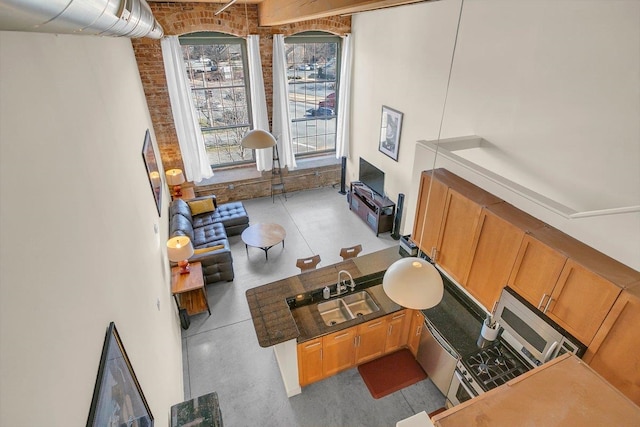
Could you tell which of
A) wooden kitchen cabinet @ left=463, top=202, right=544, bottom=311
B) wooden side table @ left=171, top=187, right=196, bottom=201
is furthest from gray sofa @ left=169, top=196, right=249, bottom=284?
wooden kitchen cabinet @ left=463, top=202, right=544, bottom=311

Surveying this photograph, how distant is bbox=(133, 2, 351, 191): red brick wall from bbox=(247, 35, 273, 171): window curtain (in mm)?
184

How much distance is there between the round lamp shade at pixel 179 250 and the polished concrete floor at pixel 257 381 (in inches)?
42.6

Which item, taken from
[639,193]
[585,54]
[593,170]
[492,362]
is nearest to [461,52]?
[585,54]

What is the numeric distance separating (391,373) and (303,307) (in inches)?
55.5

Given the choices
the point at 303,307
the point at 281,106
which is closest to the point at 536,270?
the point at 303,307

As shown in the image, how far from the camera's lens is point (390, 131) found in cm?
639

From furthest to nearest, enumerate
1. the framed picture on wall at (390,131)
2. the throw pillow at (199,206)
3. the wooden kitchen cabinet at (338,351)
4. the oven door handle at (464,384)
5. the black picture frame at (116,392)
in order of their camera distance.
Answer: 1. the throw pillow at (199,206)
2. the framed picture on wall at (390,131)
3. the wooden kitchen cabinet at (338,351)
4. the oven door handle at (464,384)
5. the black picture frame at (116,392)

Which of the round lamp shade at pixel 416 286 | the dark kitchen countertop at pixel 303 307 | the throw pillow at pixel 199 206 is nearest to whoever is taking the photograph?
the round lamp shade at pixel 416 286

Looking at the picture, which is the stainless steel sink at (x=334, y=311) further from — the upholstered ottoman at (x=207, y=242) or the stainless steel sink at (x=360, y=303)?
the upholstered ottoman at (x=207, y=242)

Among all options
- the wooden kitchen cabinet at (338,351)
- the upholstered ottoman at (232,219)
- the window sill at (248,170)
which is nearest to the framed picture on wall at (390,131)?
the window sill at (248,170)

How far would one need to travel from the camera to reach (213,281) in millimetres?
5633

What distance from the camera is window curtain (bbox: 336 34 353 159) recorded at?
725cm

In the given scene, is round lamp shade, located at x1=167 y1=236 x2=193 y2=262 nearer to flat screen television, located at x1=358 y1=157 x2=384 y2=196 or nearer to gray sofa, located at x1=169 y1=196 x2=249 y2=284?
gray sofa, located at x1=169 y1=196 x2=249 y2=284

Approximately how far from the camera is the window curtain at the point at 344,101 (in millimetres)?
7245
